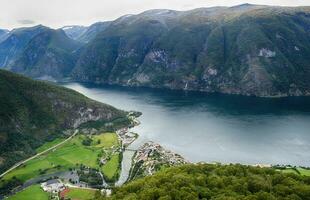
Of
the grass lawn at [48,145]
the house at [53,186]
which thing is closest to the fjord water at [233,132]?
the grass lawn at [48,145]

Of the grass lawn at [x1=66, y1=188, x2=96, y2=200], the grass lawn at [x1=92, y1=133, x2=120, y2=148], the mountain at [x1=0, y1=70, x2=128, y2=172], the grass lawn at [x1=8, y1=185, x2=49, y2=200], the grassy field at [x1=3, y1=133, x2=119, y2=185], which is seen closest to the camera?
the grass lawn at [x1=66, y1=188, x2=96, y2=200]

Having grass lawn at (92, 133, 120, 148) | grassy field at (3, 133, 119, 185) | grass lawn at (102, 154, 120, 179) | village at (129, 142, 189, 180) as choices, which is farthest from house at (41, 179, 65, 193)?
grass lawn at (92, 133, 120, 148)

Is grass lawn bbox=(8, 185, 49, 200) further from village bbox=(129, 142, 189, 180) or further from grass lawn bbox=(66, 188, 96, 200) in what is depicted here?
village bbox=(129, 142, 189, 180)

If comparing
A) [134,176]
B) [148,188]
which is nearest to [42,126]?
[134,176]

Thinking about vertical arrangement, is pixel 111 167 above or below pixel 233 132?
below

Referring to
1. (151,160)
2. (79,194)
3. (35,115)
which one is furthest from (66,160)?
(35,115)

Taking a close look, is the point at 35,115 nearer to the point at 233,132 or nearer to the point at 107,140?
the point at 107,140

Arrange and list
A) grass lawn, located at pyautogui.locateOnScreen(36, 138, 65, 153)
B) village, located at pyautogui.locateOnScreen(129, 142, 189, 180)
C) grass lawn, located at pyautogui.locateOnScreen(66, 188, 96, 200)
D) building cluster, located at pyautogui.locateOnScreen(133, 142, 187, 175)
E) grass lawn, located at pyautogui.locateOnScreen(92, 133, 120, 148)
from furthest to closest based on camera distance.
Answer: grass lawn, located at pyautogui.locateOnScreen(92, 133, 120, 148) → grass lawn, located at pyautogui.locateOnScreen(36, 138, 65, 153) → building cluster, located at pyautogui.locateOnScreen(133, 142, 187, 175) → village, located at pyautogui.locateOnScreen(129, 142, 189, 180) → grass lawn, located at pyautogui.locateOnScreen(66, 188, 96, 200)
